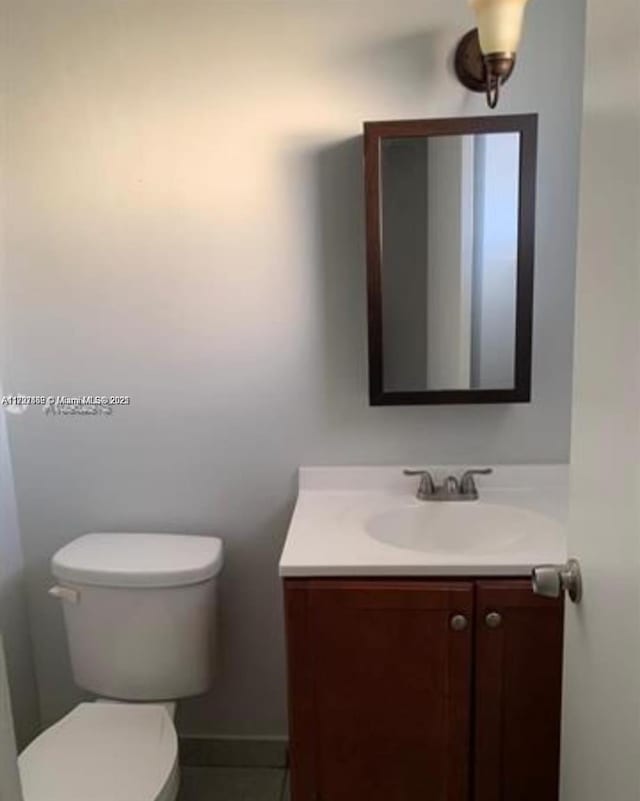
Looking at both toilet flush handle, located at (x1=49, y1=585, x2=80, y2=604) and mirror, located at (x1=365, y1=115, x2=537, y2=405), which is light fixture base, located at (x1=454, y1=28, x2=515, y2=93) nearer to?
mirror, located at (x1=365, y1=115, x2=537, y2=405)

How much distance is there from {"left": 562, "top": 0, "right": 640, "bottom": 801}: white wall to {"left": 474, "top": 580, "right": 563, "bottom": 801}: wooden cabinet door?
1.24 ft

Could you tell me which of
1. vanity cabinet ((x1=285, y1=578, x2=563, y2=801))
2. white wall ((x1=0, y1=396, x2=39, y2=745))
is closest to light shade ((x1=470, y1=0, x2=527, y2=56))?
vanity cabinet ((x1=285, y1=578, x2=563, y2=801))

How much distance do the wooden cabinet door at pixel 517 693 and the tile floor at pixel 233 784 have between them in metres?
0.69

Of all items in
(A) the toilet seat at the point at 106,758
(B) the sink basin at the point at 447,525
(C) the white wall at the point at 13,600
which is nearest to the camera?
(A) the toilet seat at the point at 106,758

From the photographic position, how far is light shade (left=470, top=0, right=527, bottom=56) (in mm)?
1314

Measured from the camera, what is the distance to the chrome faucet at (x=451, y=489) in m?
1.66

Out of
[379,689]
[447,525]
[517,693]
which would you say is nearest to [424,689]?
[379,689]

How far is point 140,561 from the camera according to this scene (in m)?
1.60

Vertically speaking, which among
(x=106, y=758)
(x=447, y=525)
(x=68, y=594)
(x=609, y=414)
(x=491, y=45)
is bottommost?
(x=106, y=758)

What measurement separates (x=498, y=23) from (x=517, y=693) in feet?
4.74

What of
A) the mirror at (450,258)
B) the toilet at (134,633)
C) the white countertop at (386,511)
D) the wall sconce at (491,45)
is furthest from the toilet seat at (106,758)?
the wall sconce at (491,45)

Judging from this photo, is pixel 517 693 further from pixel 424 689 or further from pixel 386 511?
pixel 386 511

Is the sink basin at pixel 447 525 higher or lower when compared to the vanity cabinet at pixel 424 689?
higher

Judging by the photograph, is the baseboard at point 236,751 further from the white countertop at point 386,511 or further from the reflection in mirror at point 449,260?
the reflection in mirror at point 449,260
